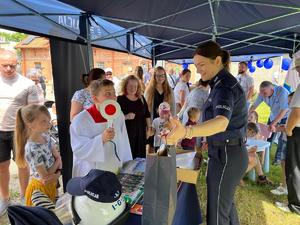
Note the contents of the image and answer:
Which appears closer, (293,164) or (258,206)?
(293,164)

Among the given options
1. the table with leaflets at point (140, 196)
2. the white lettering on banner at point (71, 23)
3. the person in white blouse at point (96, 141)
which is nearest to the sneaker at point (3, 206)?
the person in white blouse at point (96, 141)

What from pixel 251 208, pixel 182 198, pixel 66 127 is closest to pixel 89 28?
pixel 66 127

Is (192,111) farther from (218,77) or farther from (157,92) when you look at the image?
(218,77)

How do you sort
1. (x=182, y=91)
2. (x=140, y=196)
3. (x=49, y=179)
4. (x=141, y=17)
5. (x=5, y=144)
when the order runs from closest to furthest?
(x=140, y=196) → (x=49, y=179) → (x=5, y=144) → (x=141, y=17) → (x=182, y=91)

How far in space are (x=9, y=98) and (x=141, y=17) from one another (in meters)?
2.02

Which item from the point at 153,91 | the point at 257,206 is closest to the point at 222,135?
the point at 257,206

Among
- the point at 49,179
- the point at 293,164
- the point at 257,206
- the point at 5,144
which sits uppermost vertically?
the point at 5,144

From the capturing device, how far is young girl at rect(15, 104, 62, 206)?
1850 mm

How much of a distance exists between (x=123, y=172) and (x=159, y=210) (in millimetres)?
662

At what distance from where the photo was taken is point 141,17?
11.6 feet

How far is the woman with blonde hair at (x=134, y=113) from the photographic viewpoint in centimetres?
295

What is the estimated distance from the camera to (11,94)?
258 cm

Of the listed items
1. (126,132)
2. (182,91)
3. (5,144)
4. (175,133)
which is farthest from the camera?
(182,91)

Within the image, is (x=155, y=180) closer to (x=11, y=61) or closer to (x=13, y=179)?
(x=11, y=61)
